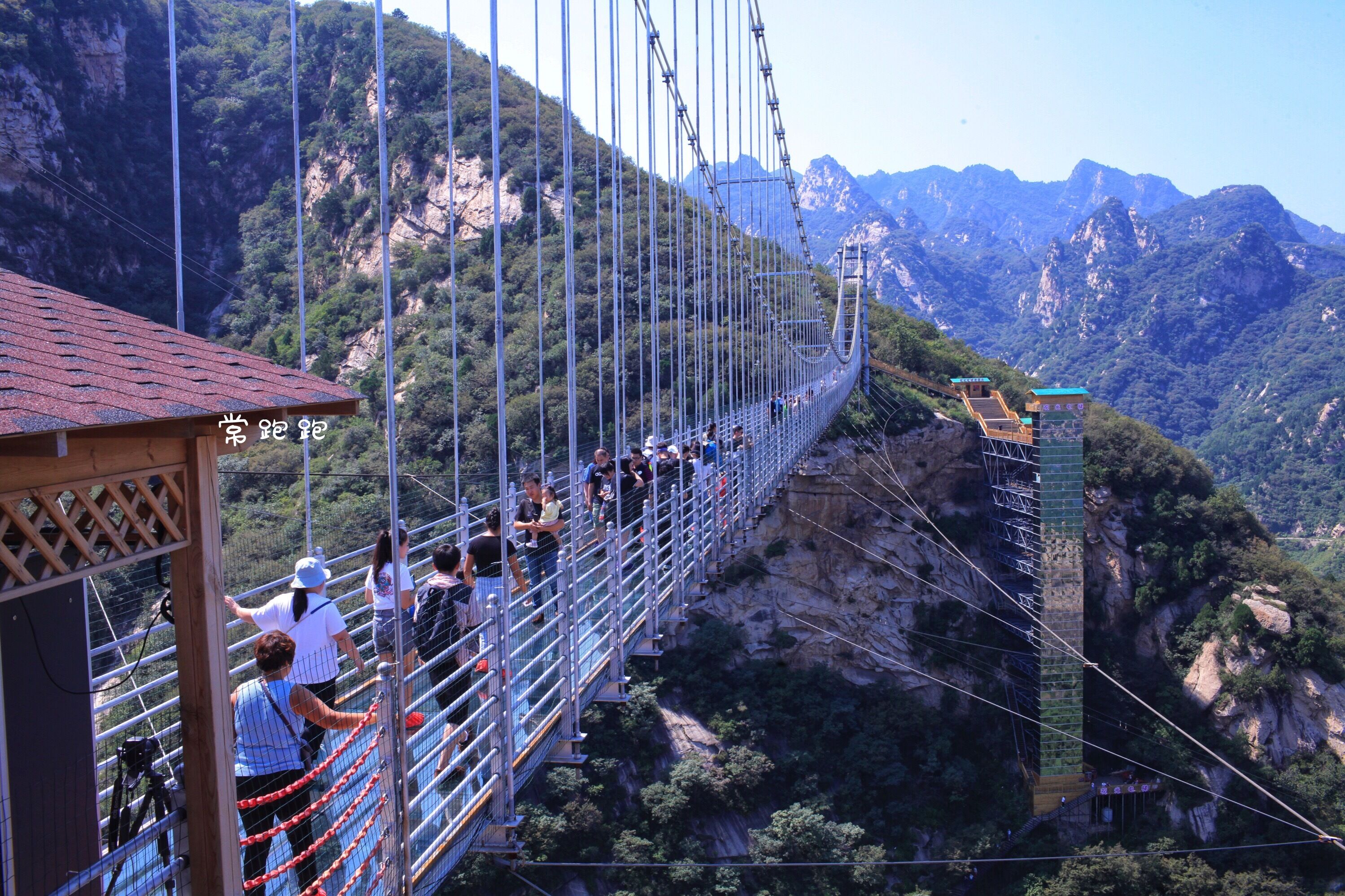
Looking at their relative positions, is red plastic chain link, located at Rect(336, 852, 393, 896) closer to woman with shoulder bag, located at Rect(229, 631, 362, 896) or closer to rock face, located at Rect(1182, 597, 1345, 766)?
woman with shoulder bag, located at Rect(229, 631, 362, 896)

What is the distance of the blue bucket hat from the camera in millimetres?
2932

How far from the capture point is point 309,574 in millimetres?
2951

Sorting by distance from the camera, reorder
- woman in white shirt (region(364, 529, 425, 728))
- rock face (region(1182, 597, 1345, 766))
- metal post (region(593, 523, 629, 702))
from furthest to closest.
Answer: rock face (region(1182, 597, 1345, 766)) < metal post (region(593, 523, 629, 702)) < woman in white shirt (region(364, 529, 425, 728))

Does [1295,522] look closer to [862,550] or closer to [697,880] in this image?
[862,550]

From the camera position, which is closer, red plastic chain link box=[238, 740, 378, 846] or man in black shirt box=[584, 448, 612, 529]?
red plastic chain link box=[238, 740, 378, 846]

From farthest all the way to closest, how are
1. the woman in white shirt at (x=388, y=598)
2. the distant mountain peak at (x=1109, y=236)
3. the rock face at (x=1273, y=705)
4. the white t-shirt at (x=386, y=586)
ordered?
the distant mountain peak at (x=1109, y=236)
the rock face at (x=1273, y=705)
the white t-shirt at (x=386, y=586)
the woman in white shirt at (x=388, y=598)

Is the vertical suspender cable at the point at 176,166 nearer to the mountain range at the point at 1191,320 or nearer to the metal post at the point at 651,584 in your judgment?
the metal post at the point at 651,584

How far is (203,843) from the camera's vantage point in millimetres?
1863

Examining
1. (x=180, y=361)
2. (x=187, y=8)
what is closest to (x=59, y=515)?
(x=180, y=361)

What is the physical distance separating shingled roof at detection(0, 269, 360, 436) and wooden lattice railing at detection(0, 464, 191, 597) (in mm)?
146

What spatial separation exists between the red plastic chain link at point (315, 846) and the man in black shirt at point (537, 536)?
2327mm

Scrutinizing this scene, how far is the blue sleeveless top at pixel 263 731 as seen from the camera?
2.33 meters

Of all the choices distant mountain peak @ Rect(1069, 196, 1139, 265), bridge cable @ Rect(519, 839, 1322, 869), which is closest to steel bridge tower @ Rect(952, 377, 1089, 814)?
bridge cable @ Rect(519, 839, 1322, 869)

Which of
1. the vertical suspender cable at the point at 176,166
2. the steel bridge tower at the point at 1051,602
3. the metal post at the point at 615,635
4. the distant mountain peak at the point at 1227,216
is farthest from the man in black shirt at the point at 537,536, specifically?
the distant mountain peak at the point at 1227,216
